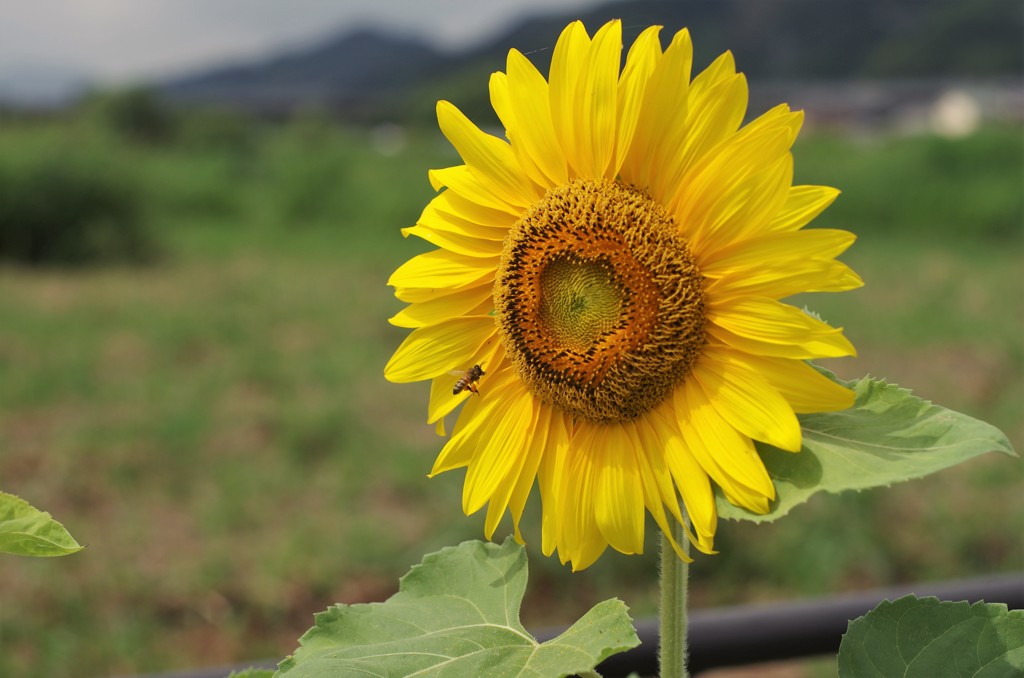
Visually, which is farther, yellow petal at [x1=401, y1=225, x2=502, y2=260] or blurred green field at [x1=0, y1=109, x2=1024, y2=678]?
blurred green field at [x1=0, y1=109, x2=1024, y2=678]

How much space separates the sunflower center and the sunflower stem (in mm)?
78

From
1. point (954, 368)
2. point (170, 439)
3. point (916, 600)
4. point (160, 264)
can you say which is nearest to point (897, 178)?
point (954, 368)

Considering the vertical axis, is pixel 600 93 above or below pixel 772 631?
above

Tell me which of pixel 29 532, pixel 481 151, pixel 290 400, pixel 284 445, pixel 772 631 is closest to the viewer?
pixel 29 532

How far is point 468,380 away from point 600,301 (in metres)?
0.08

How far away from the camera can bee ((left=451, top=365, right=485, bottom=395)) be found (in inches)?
23.3

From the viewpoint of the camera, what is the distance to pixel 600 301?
0.59 meters

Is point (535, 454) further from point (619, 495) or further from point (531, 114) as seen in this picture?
point (531, 114)

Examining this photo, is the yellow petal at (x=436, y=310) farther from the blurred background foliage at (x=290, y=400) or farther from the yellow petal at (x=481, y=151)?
the blurred background foliage at (x=290, y=400)

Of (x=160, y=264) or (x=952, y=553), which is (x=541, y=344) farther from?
(x=160, y=264)

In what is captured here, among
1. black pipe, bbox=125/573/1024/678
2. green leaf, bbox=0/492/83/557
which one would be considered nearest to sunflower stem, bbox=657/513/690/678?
green leaf, bbox=0/492/83/557

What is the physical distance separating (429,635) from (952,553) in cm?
275

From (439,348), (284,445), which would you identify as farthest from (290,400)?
(439,348)

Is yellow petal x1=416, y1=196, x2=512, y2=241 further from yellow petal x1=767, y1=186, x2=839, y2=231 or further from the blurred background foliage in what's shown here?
the blurred background foliage
